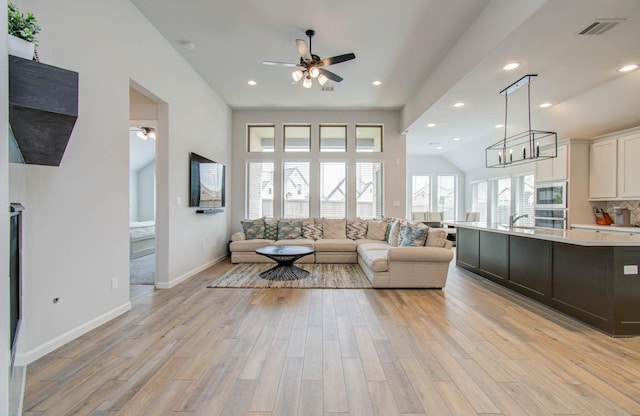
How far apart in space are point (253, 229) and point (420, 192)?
6.56 meters

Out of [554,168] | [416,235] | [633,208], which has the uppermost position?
[554,168]

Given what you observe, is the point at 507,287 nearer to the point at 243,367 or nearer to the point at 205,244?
the point at 243,367

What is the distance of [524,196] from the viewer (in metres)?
7.44

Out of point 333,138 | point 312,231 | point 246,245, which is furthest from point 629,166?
point 246,245

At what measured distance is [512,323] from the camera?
2830 mm

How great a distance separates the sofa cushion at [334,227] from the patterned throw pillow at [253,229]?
4.42 ft

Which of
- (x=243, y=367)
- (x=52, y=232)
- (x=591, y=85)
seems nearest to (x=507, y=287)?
(x=591, y=85)

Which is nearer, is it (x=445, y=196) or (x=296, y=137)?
(x=296, y=137)

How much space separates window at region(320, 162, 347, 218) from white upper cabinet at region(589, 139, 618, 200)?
4.75m

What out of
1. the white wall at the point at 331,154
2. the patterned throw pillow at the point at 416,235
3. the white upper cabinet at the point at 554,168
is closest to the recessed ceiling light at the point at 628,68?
the white upper cabinet at the point at 554,168

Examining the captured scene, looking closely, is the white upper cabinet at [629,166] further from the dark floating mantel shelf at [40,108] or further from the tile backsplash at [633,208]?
the dark floating mantel shelf at [40,108]

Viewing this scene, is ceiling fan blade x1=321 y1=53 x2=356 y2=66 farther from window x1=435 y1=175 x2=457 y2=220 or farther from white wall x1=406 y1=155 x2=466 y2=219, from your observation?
window x1=435 y1=175 x2=457 y2=220

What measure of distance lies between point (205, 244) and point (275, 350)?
3508 mm

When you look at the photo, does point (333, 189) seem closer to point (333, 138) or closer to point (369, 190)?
point (369, 190)
